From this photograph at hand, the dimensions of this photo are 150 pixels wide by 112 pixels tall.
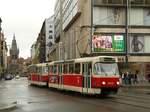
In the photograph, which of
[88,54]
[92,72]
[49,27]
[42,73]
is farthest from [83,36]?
[49,27]

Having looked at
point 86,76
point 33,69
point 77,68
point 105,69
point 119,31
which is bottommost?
point 86,76

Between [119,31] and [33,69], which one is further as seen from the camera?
[119,31]

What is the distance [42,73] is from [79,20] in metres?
27.8

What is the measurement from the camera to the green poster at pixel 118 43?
252ft

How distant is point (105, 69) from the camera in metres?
34.9

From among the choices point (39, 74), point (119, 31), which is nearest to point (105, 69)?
point (39, 74)

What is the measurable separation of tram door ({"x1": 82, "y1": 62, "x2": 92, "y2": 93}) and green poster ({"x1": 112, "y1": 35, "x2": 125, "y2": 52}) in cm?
4042

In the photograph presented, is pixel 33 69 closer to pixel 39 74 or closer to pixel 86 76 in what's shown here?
pixel 39 74

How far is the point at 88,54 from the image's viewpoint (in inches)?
2982

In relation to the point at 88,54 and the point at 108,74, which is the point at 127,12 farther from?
the point at 108,74

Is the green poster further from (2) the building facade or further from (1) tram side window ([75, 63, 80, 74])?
(1) tram side window ([75, 63, 80, 74])

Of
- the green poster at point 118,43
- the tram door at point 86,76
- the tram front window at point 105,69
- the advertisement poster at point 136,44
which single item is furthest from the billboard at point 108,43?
the tram front window at point 105,69

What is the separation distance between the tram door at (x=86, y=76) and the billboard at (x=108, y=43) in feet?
130

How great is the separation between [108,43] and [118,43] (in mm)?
1573
